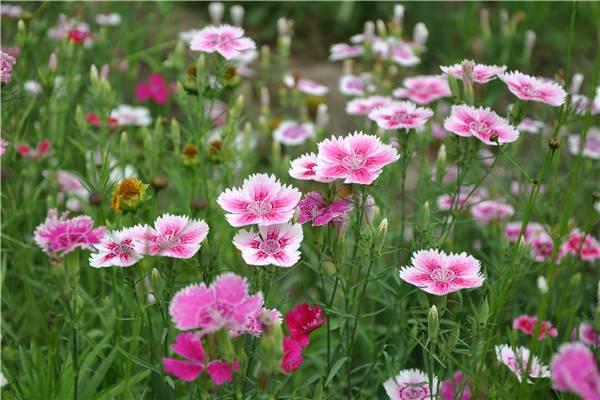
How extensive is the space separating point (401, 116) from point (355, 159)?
0.43 metres

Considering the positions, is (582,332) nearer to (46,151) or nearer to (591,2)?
(46,151)

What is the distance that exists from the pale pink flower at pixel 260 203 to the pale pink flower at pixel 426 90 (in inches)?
36.4

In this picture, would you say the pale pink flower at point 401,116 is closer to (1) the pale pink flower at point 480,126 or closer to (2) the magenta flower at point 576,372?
(1) the pale pink flower at point 480,126

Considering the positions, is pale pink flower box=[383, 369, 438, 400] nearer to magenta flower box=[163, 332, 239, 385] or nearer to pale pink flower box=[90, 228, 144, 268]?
magenta flower box=[163, 332, 239, 385]

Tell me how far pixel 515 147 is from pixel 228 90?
1.00 meters

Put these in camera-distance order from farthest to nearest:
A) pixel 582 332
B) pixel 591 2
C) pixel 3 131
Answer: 1. pixel 591 2
2. pixel 3 131
3. pixel 582 332

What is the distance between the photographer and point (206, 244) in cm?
155

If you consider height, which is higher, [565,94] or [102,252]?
[565,94]

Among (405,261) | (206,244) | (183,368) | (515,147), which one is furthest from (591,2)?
(183,368)

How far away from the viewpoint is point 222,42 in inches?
82.4

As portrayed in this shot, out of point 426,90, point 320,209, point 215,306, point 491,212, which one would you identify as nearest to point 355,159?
point 320,209

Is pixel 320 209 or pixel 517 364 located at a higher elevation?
pixel 320 209

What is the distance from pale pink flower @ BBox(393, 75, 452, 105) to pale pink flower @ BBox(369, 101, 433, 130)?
32 centimetres

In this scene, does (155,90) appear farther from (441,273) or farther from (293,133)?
(441,273)
